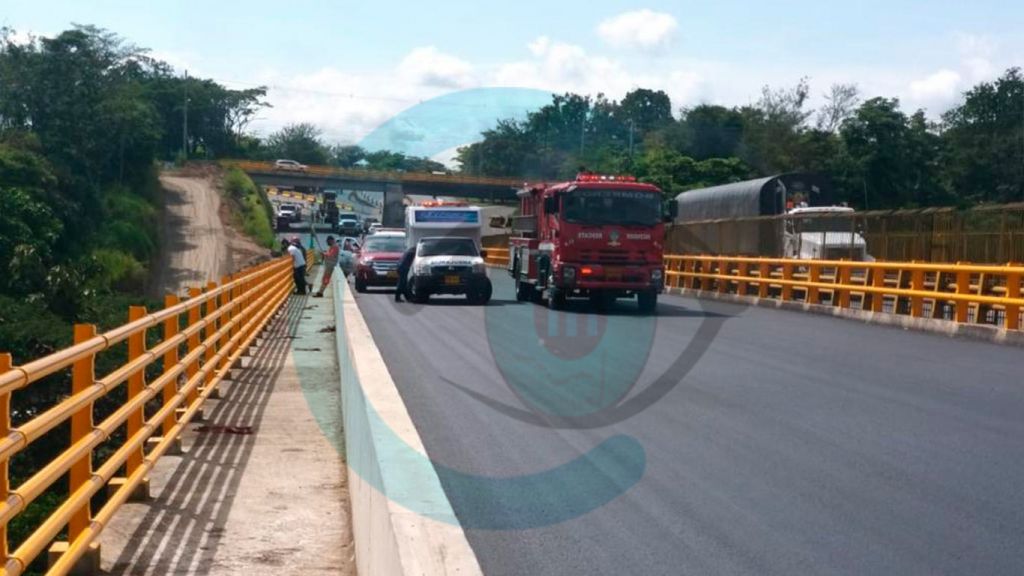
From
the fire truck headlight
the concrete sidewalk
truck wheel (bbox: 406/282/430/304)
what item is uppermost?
the fire truck headlight

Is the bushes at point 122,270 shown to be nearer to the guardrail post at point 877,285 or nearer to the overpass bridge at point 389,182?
the overpass bridge at point 389,182

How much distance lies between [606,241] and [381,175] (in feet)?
187

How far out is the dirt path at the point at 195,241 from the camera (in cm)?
Answer: 5919

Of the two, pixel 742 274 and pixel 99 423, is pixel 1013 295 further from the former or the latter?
pixel 99 423

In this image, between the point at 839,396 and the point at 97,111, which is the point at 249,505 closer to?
the point at 839,396

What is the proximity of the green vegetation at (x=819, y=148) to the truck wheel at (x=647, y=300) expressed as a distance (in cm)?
2190

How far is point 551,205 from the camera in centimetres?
2573

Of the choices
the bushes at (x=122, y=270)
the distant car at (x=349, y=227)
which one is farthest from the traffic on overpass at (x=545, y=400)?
the distant car at (x=349, y=227)

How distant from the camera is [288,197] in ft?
410

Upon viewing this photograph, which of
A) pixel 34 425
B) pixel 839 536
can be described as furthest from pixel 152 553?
pixel 839 536

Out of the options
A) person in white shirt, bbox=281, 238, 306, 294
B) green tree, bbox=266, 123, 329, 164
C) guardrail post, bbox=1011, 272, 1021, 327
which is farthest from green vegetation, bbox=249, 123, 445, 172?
guardrail post, bbox=1011, 272, 1021, 327

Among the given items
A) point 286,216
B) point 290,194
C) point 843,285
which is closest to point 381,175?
point 286,216

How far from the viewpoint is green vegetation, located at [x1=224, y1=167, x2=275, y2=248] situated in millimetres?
74938

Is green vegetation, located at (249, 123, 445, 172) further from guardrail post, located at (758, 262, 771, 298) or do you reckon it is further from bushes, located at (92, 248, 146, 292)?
guardrail post, located at (758, 262, 771, 298)
